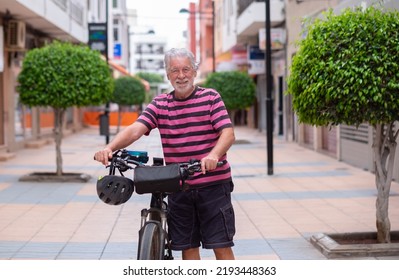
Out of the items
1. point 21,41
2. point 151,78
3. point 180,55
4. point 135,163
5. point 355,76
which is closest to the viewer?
point 135,163

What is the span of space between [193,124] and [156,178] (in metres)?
0.61

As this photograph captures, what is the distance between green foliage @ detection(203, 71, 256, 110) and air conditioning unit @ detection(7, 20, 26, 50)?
25.7 feet

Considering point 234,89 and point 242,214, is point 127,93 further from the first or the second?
point 242,214

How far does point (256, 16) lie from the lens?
1145 inches

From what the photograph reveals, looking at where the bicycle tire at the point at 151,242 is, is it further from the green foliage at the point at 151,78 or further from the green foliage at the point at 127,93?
the green foliage at the point at 151,78

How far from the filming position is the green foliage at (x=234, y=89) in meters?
27.2

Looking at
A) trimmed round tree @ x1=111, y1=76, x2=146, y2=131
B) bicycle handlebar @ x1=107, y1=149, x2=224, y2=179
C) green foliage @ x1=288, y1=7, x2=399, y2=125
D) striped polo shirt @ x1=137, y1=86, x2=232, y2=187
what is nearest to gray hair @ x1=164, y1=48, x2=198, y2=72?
striped polo shirt @ x1=137, y1=86, x2=232, y2=187

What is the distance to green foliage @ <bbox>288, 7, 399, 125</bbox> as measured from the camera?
270 inches

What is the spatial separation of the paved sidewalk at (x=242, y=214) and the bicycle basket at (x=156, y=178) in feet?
9.46

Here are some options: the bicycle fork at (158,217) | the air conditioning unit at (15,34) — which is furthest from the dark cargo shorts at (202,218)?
the air conditioning unit at (15,34)

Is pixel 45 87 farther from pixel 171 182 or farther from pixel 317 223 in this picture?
pixel 171 182

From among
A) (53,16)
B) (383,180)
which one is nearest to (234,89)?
(53,16)

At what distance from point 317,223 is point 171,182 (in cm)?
517
